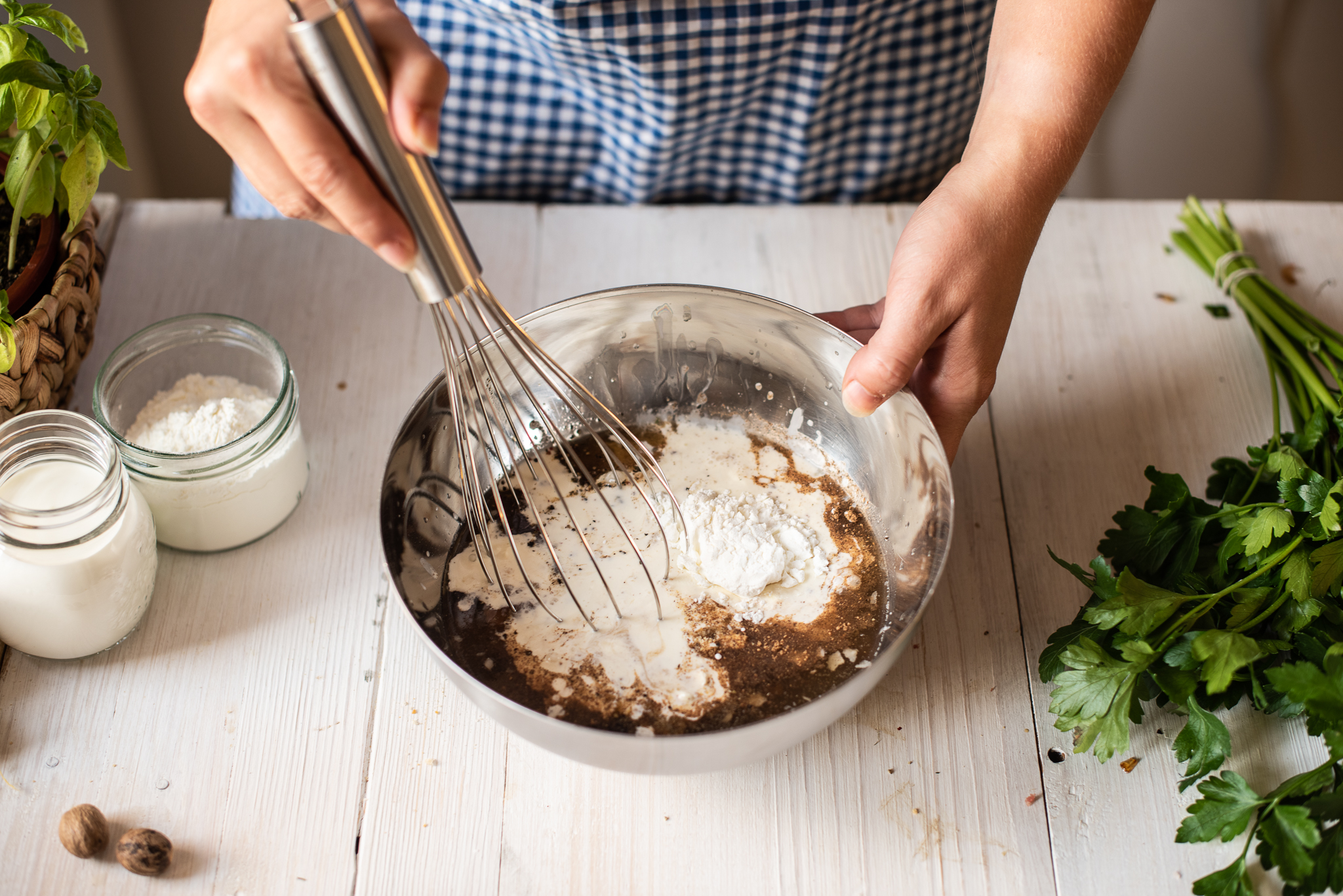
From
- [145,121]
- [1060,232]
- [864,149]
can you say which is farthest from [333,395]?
[145,121]

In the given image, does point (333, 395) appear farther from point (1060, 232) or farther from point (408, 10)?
point (1060, 232)

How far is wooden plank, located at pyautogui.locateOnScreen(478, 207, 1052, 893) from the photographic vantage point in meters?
0.67

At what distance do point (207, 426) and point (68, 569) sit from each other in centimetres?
15

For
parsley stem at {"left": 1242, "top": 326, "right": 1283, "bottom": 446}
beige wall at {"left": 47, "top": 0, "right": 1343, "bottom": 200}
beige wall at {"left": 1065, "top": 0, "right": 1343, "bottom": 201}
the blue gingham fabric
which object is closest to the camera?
parsley stem at {"left": 1242, "top": 326, "right": 1283, "bottom": 446}

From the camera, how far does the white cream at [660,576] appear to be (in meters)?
0.69

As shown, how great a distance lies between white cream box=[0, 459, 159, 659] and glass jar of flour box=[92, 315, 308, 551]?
0.10 feet

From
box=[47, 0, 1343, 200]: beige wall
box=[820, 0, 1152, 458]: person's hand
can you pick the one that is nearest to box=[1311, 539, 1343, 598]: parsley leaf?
box=[820, 0, 1152, 458]: person's hand

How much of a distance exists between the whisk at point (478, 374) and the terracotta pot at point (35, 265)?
336 millimetres

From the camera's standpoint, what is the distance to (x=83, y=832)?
25.6 inches

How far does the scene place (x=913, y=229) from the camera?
2.38 ft

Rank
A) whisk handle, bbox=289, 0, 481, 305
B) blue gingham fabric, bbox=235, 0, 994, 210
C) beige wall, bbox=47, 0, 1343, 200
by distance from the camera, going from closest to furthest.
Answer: whisk handle, bbox=289, 0, 481, 305
blue gingham fabric, bbox=235, 0, 994, 210
beige wall, bbox=47, 0, 1343, 200

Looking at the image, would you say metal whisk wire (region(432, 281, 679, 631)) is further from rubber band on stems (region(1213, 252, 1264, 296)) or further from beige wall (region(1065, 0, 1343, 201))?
beige wall (region(1065, 0, 1343, 201))

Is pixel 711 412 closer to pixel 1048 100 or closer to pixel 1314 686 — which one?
pixel 1048 100

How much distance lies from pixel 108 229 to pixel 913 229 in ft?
2.71
